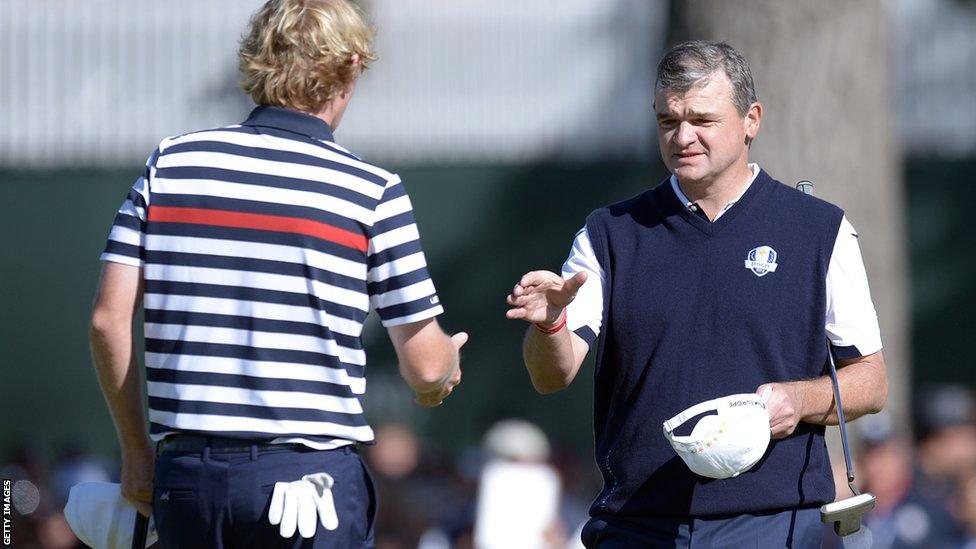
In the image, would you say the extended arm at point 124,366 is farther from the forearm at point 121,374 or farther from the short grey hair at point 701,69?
the short grey hair at point 701,69

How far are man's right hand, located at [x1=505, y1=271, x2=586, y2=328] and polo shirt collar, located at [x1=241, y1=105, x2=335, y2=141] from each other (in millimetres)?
615

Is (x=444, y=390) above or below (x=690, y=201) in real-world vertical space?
below

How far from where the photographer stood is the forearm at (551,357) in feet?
11.6

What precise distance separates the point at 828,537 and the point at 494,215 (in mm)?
5463

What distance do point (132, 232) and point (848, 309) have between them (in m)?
1.84

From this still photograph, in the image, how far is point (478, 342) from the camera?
10.8 meters

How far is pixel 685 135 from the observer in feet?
11.8

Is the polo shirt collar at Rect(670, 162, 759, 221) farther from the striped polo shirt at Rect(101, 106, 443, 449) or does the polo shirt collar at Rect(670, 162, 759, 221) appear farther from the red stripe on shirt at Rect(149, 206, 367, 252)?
the red stripe on shirt at Rect(149, 206, 367, 252)

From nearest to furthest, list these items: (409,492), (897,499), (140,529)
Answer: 1. (140,529)
2. (897,499)
3. (409,492)

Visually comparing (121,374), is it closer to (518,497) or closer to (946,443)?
(946,443)

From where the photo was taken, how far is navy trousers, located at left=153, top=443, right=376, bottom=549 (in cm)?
309

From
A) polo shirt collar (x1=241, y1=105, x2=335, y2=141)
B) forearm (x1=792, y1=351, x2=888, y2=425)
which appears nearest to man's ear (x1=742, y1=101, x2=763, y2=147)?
forearm (x1=792, y1=351, x2=888, y2=425)

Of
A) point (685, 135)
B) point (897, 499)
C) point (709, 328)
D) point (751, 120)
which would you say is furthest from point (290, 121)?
point (897, 499)

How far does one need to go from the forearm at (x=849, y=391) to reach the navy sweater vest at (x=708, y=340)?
70 mm
